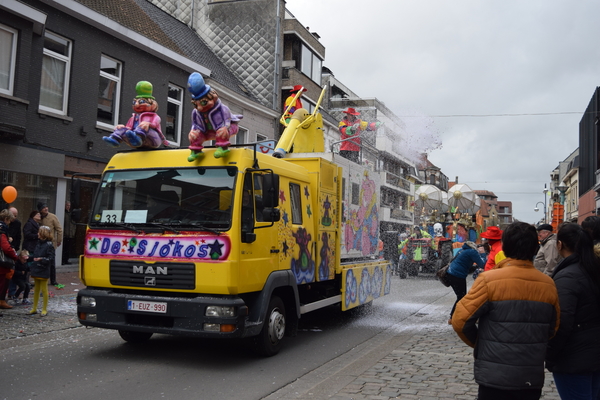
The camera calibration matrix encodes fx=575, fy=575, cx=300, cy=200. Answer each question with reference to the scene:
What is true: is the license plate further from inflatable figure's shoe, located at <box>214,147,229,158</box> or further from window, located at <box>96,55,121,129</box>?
window, located at <box>96,55,121,129</box>

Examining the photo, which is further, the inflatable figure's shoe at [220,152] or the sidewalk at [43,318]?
the sidewalk at [43,318]

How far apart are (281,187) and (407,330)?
3.61 meters

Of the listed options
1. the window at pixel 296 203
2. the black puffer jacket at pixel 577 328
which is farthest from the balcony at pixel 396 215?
the black puffer jacket at pixel 577 328

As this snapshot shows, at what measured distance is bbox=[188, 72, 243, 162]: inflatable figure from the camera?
6.73 metres

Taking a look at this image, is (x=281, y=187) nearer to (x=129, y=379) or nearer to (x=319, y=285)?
(x=319, y=285)

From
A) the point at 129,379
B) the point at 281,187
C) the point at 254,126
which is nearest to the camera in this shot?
the point at 129,379

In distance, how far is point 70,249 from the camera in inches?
608

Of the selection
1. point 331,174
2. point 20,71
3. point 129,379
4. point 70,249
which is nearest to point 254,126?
point 70,249

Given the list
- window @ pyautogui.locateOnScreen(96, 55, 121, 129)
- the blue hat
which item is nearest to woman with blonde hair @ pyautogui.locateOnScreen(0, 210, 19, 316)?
the blue hat

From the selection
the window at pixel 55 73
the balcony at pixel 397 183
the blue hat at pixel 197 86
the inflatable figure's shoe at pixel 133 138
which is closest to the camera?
the blue hat at pixel 197 86

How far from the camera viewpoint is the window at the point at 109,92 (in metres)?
15.9

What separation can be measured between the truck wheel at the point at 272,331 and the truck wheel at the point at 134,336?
181cm

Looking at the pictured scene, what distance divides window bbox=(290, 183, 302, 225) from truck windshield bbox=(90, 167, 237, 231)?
136cm

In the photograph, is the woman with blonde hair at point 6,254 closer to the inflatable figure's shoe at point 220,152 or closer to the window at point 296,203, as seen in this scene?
the inflatable figure's shoe at point 220,152
